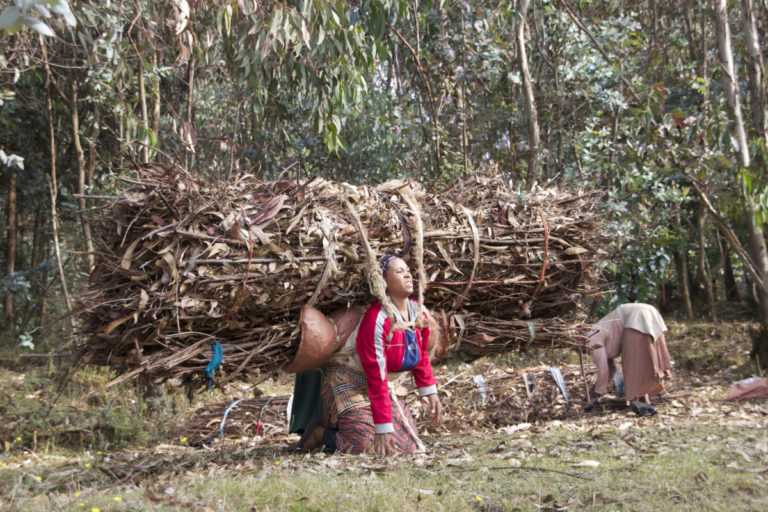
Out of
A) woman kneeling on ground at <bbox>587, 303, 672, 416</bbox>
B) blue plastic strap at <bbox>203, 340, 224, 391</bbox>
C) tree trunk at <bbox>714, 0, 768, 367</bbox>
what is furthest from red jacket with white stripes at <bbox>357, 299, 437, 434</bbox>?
tree trunk at <bbox>714, 0, 768, 367</bbox>

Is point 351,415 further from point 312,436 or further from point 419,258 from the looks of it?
point 419,258

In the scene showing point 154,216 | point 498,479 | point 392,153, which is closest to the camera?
point 498,479

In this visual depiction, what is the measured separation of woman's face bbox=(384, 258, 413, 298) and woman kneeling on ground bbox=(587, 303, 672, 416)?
134 inches

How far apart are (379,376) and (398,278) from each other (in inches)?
Result: 25.5

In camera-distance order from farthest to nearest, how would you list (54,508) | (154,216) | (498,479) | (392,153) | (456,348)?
(392,153), (456,348), (154,216), (498,479), (54,508)

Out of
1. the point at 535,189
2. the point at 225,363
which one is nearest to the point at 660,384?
the point at 535,189

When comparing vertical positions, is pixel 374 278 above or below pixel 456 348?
above

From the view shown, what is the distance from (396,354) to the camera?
4.70m

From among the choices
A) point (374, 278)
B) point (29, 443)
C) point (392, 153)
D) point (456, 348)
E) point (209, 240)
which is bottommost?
point (29, 443)

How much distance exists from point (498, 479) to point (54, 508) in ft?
6.97

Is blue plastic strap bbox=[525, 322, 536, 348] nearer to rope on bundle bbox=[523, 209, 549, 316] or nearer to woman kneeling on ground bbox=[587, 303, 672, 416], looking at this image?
rope on bundle bbox=[523, 209, 549, 316]

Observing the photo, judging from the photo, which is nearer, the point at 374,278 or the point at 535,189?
the point at 374,278

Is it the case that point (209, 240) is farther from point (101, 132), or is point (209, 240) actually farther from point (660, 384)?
point (101, 132)

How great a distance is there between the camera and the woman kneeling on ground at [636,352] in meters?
7.39
